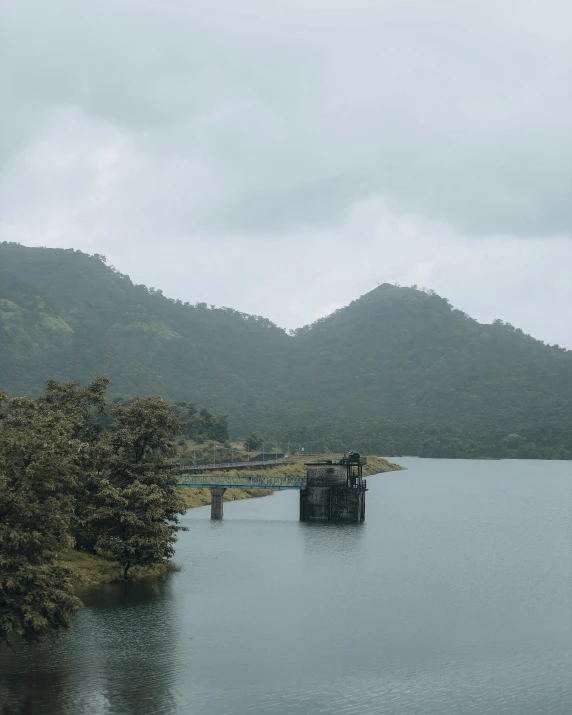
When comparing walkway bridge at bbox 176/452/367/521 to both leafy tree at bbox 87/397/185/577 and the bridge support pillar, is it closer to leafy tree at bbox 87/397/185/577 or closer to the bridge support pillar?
the bridge support pillar

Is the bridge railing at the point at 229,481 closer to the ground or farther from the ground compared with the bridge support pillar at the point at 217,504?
farther from the ground

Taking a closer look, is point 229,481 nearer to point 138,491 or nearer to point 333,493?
point 333,493

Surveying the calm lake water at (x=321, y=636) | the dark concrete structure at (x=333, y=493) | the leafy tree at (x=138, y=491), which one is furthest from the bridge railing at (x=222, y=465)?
the leafy tree at (x=138, y=491)

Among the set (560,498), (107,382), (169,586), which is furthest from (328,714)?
(560,498)

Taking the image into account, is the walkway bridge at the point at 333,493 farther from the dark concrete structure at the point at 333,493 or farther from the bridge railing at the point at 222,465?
the bridge railing at the point at 222,465

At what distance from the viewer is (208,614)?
59688 mm

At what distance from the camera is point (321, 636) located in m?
54.8

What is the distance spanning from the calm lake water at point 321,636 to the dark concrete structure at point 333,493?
13.0 metres

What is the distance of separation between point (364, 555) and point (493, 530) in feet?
98.5

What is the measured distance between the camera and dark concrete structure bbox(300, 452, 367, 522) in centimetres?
10944

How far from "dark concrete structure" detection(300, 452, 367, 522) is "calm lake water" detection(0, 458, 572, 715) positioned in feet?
42.8

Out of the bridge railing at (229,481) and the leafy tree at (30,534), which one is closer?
the leafy tree at (30,534)

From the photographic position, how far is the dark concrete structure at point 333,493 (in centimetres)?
10944

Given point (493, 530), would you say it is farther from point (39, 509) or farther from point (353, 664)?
point (39, 509)
